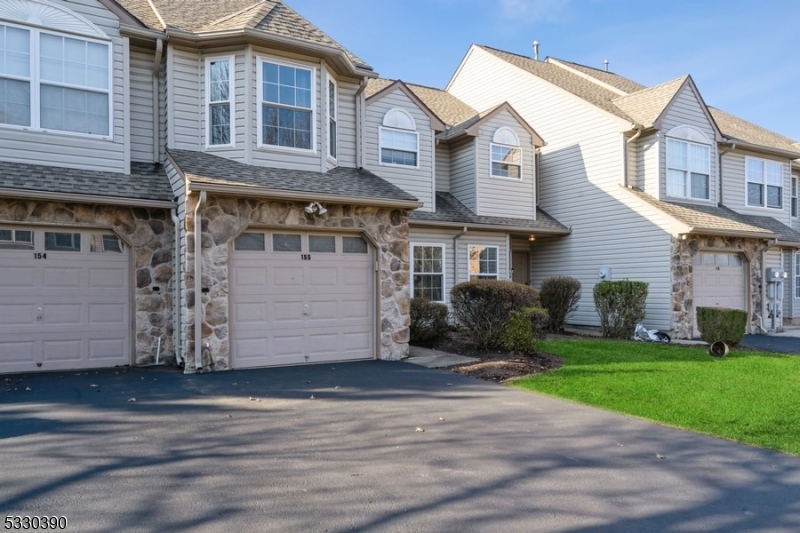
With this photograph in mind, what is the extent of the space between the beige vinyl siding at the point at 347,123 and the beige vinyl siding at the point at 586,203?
→ 8.08m

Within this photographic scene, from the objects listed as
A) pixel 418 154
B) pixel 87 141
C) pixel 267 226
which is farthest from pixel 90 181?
pixel 418 154

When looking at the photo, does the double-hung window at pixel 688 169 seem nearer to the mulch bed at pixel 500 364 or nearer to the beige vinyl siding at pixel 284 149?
the mulch bed at pixel 500 364

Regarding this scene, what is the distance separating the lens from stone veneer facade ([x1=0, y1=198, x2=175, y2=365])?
9391mm

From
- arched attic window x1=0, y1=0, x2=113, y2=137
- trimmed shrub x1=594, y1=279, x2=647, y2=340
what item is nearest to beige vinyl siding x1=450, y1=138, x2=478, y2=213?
trimmed shrub x1=594, y1=279, x2=647, y2=340

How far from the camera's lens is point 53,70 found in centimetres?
942

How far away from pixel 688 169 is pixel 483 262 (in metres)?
6.70

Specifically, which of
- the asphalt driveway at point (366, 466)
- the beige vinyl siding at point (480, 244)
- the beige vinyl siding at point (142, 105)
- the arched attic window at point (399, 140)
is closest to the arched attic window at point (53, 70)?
the beige vinyl siding at point (142, 105)

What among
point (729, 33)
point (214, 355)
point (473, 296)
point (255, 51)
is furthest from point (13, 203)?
point (729, 33)

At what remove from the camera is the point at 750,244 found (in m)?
16.2

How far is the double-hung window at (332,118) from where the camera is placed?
11516 mm

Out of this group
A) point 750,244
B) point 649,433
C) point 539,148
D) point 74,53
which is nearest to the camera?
point 649,433

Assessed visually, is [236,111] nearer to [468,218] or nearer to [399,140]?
[399,140]

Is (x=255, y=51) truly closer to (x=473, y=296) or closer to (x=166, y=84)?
(x=166, y=84)

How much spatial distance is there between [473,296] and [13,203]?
318 inches
